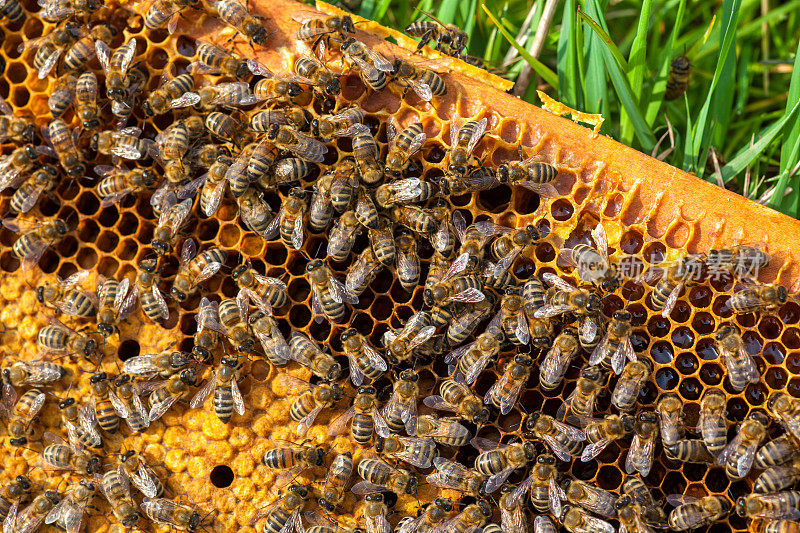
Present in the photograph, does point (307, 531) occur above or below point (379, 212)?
below

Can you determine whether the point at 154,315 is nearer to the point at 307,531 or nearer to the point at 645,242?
the point at 307,531

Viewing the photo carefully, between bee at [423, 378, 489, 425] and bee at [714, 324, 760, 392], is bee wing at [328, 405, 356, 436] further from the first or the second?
bee at [714, 324, 760, 392]

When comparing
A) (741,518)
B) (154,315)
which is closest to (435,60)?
(154,315)

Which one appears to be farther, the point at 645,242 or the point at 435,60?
the point at 435,60

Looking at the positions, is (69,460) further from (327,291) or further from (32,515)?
(327,291)

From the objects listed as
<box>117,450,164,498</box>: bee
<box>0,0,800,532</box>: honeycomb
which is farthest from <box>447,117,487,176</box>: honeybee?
<box>117,450,164,498</box>: bee
